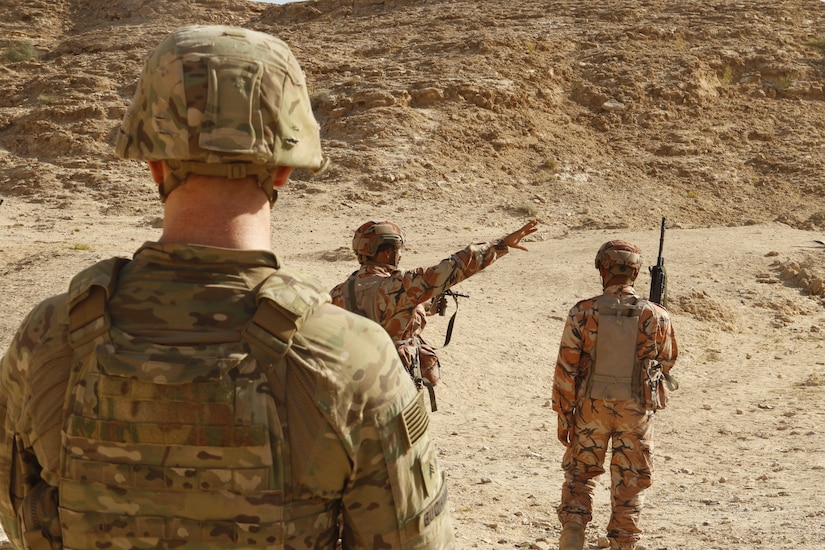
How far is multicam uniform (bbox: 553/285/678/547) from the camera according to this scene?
16.7 ft

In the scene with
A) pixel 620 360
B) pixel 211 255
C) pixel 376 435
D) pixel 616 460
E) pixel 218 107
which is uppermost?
pixel 218 107

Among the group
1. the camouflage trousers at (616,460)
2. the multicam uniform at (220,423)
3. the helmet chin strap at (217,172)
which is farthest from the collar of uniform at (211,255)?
the camouflage trousers at (616,460)

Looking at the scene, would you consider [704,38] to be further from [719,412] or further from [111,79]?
[719,412]

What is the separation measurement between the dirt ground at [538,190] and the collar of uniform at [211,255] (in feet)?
14.7

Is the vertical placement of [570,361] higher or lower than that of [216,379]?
lower

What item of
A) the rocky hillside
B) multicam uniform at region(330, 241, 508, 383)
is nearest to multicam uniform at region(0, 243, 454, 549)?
multicam uniform at region(330, 241, 508, 383)

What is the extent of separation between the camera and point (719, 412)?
10023 mm

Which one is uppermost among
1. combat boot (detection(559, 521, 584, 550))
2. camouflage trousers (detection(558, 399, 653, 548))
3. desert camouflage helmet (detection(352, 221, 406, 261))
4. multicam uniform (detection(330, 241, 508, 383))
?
desert camouflage helmet (detection(352, 221, 406, 261))

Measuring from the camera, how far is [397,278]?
5266mm

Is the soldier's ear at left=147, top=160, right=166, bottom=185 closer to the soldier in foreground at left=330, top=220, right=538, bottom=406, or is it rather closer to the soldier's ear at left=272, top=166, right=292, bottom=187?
the soldier's ear at left=272, top=166, right=292, bottom=187

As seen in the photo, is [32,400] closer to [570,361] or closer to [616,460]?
[570,361]

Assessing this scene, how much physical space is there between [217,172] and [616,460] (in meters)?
3.85

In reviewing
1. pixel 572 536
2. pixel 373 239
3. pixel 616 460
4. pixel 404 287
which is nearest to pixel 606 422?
pixel 616 460

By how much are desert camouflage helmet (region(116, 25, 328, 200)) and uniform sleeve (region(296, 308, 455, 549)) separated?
0.30 m
